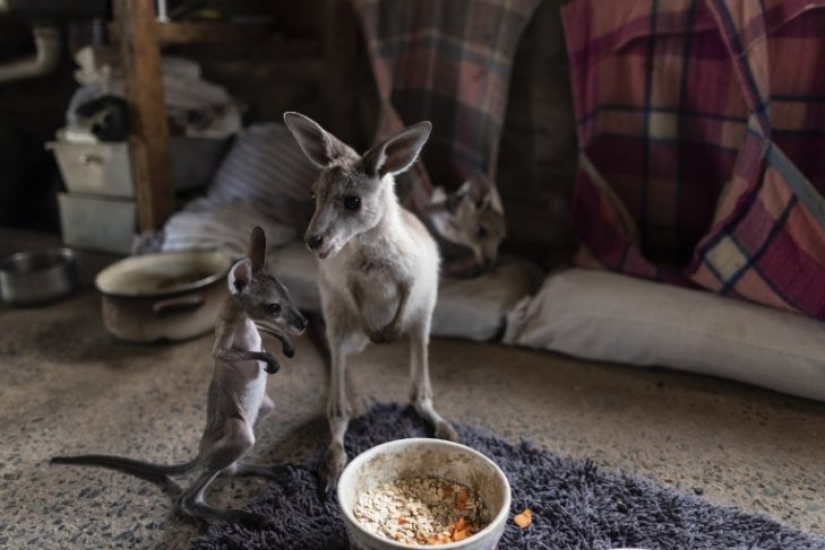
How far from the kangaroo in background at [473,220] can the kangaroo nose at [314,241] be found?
1409 mm

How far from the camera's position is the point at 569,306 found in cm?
258

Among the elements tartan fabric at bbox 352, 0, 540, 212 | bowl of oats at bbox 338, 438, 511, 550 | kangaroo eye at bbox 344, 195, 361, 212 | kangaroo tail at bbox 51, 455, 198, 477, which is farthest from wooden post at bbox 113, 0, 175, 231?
bowl of oats at bbox 338, 438, 511, 550

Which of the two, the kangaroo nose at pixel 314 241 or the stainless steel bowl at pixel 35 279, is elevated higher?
the kangaroo nose at pixel 314 241

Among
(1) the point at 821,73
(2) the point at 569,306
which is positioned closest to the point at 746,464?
(2) the point at 569,306

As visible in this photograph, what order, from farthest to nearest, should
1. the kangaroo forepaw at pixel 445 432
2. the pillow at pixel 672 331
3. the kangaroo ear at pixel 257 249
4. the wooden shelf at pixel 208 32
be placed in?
the wooden shelf at pixel 208 32 → the pillow at pixel 672 331 → the kangaroo forepaw at pixel 445 432 → the kangaroo ear at pixel 257 249

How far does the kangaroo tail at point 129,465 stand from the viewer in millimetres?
1816

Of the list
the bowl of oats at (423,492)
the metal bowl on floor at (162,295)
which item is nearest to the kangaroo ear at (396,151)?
the bowl of oats at (423,492)

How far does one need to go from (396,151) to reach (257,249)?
0.44m

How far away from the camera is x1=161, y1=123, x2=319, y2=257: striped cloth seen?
3.25 meters

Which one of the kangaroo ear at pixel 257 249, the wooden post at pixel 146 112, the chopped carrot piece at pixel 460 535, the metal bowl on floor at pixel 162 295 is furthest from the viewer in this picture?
the wooden post at pixel 146 112

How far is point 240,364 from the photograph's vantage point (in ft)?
5.25

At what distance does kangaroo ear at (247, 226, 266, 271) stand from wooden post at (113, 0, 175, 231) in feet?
6.65

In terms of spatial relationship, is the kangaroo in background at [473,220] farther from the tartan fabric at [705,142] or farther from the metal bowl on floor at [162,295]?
the metal bowl on floor at [162,295]

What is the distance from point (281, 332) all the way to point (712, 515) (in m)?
1.24
